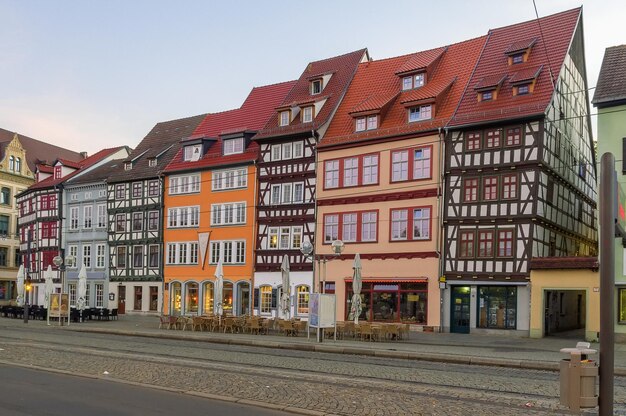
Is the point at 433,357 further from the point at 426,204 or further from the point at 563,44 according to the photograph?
the point at 563,44

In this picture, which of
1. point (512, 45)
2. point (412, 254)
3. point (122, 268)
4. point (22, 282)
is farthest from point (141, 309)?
point (512, 45)

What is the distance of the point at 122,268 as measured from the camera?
5328 centimetres

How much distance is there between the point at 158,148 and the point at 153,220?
6.34 m

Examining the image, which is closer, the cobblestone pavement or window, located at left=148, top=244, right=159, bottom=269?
the cobblestone pavement

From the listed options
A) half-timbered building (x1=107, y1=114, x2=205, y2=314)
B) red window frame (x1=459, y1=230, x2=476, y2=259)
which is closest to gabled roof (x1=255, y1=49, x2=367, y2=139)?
half-timbered building (x1=107, y1=114, x2=205, y2=314)

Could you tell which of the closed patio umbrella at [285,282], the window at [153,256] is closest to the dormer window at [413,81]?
the closed patio umbrella at [285,282]

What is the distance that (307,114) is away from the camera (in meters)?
43.7

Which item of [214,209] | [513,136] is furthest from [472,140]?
[214,209]

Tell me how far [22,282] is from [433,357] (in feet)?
117

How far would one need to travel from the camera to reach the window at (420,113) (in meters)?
37.5

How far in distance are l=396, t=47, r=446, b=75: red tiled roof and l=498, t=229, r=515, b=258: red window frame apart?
11.5 m

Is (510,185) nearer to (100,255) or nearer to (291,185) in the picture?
(291,185)

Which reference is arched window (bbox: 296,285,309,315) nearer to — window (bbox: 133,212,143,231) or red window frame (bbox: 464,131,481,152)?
red window frame (bbox: 464,131,481,152)

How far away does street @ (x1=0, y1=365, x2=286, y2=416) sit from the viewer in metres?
10.3
